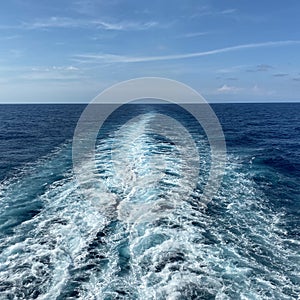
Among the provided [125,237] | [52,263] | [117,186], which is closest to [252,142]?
[117,186]

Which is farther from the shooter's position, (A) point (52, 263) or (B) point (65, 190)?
(B) point (65, 190)

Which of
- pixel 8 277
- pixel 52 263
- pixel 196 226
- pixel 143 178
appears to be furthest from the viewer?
pixel 143 178

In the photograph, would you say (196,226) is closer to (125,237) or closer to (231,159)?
(125,237)

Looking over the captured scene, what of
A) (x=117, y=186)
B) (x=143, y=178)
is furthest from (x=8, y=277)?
(x=143, y=178)

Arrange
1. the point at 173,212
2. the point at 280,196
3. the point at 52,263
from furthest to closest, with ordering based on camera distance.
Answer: the point at 280,196
the point at 173,212
the point at 52,263

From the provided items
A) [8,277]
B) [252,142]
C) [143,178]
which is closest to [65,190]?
[143,178]

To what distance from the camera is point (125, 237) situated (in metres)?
13.1

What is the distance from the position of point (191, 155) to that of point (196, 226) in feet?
50.1

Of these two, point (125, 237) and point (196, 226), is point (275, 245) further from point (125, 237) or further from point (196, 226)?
point (125, 237)

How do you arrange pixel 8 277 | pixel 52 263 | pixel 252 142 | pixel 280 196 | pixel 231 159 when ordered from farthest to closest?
1. pixel 252 142
2. pixel 231 159
3. pixel 280 196
4. pixel 52 263
5. pixel 8 277

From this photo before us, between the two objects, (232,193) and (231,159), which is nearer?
(232,193)

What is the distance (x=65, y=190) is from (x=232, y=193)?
10.6m

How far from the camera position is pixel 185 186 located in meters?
19.8

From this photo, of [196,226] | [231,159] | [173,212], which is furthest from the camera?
[231,159]
